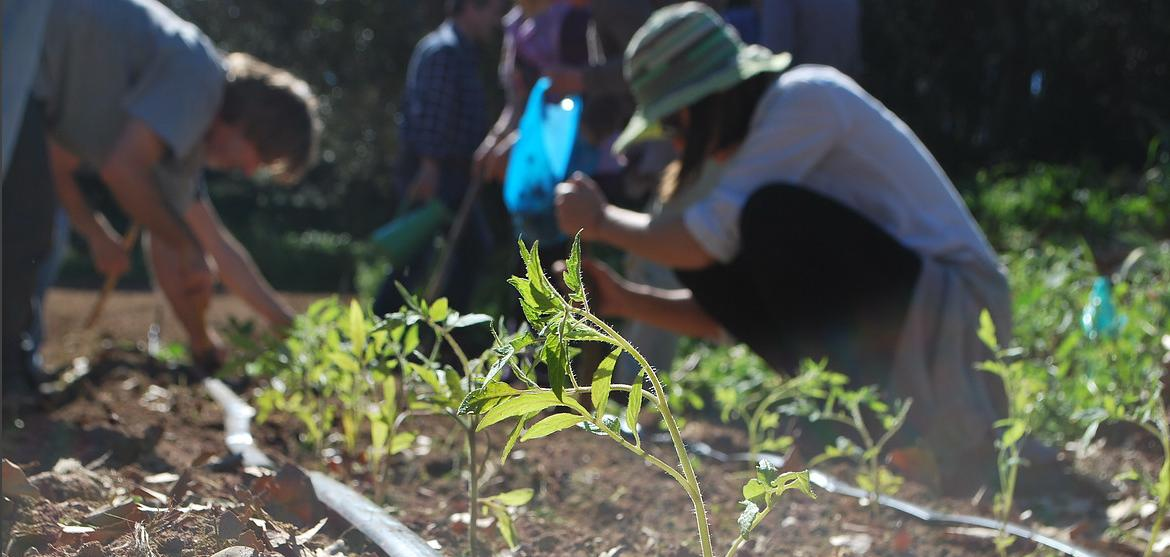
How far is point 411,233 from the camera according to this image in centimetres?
441

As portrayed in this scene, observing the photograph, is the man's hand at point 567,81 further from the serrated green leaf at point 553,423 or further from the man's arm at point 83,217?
the serrated green leaf at point 553,423

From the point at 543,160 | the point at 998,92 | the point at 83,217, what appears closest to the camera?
the point at 543,160

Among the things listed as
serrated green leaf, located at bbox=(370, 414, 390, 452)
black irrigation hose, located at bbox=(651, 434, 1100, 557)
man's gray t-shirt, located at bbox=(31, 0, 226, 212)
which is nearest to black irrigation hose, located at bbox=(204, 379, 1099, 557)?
black irrigation hose, located at bbox=(651, 434, 1100, 557)

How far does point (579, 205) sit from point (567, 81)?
91cm

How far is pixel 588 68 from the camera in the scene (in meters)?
3.79

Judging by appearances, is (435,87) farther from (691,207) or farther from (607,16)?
(691,207)

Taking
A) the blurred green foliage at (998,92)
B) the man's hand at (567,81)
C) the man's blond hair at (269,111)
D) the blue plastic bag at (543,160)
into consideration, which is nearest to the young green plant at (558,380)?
the blue plastic bag at (543,160)

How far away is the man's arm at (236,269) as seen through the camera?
4.17 meters

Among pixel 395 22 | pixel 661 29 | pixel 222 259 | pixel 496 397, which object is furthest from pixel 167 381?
pixel 395 22

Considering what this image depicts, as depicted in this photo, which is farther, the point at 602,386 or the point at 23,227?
the point at 23,227

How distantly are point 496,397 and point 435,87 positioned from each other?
4184mm

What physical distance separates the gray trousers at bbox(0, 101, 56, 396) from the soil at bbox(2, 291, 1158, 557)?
25cm

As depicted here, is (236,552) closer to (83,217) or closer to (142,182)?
(142,182)

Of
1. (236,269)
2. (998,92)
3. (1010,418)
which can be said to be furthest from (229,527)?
(998,92)
